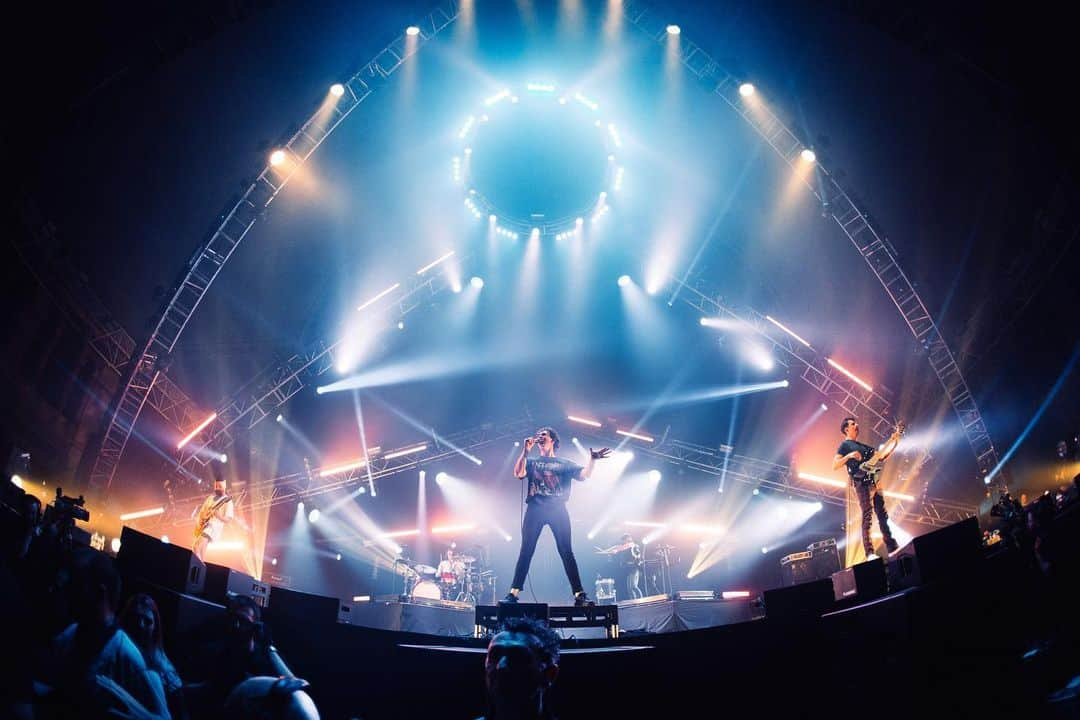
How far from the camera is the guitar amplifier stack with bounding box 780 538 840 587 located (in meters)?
9.62

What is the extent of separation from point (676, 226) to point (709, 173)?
1.52m

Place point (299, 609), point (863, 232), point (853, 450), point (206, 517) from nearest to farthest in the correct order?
point (299, 609) < point (853, 450) < point (206, 517) < point (863, 232)

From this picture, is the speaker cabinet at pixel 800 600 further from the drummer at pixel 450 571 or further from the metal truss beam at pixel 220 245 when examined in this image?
the metal truss beam at pixel 220 245

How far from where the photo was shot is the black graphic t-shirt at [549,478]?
6.18 metres

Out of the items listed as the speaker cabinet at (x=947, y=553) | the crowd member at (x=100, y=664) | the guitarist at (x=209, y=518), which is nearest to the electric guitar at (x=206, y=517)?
the guitarist at (x=209, y=518)

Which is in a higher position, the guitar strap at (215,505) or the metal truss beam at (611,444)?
the metal truss beam at (611,444)

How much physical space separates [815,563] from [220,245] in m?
13.1

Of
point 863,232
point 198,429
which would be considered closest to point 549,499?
point 863,232

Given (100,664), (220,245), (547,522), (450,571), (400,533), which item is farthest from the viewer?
(400,533)

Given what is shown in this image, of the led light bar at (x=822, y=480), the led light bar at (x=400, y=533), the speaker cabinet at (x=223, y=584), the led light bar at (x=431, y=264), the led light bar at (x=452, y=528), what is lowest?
the speaker cabinet at (x=223, y=584)

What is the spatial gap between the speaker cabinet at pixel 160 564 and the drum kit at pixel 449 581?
8.73m

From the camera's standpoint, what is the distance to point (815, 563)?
9930 millimetres

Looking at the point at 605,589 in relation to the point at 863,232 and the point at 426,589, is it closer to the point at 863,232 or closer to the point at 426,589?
the point at 426,589

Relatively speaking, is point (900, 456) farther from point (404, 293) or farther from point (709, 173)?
point (404, 293)
